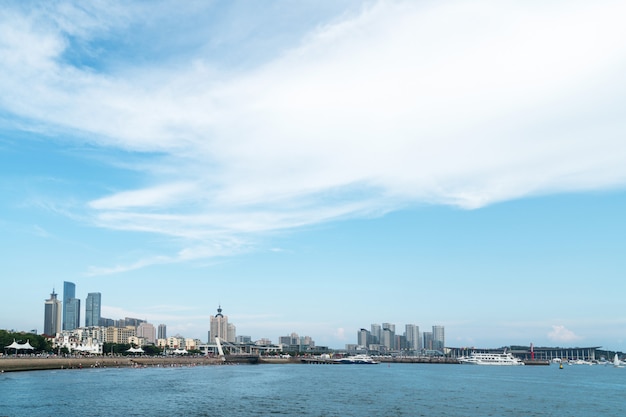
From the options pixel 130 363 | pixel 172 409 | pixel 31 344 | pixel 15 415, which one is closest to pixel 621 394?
pixel 172 409

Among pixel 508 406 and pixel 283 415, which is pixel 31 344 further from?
pixel 508 406

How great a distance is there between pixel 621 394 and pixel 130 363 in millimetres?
133604

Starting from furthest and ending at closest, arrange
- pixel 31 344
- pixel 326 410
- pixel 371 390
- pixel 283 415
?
pixel 31 344
pixel 371 390
pixel 326 410
pixel 283 415

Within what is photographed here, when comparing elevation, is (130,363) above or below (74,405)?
below

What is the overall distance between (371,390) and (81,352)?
128092mm

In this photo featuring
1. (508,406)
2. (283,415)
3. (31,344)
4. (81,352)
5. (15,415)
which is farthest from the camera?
(81,352)

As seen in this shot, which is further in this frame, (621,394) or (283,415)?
(621,394)

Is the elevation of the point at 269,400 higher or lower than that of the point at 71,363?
higher

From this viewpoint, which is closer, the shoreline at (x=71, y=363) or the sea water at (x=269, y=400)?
the sea water at (x=269, y=400)

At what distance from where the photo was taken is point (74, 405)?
67.5 meters

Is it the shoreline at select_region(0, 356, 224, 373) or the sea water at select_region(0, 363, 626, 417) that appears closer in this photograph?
the sea water at select_region(0, 363, 626, 417)

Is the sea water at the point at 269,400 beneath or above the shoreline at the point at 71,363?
above

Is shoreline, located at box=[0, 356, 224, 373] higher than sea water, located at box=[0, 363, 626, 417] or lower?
lower

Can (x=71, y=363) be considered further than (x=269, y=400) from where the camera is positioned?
Yes
